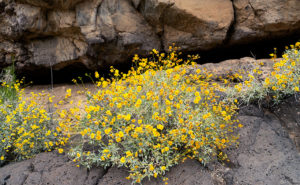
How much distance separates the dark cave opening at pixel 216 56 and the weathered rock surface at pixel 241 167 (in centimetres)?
202

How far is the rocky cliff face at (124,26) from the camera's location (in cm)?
470

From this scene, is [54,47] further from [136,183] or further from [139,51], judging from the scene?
[136,183]

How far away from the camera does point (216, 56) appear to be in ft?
17.4

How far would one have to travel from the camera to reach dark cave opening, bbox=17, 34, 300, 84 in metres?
4.98

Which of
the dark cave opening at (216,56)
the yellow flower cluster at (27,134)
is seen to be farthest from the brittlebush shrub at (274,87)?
the yellow flower cluster at (27,134)

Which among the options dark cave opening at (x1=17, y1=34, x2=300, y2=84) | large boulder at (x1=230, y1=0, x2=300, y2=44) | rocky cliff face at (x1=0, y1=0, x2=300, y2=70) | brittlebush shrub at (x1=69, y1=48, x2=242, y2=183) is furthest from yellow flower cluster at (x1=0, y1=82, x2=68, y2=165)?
large boulder at (x1=230, y1=0, x2=300, y2=44)

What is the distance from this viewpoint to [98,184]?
98.8 inches

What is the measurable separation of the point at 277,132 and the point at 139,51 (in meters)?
3.12

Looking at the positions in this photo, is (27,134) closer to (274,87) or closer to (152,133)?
(152,133)

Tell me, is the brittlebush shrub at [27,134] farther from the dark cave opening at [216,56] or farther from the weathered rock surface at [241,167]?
the dark cave opening at [216,56]

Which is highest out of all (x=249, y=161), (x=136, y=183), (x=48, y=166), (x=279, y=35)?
(x=279, y=35)

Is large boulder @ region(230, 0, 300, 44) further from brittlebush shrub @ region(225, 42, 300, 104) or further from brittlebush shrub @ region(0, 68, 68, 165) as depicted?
brittlebush shrub @ region(0, 68, 68, 165)

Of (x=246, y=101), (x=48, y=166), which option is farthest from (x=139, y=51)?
(x=48, y=166)

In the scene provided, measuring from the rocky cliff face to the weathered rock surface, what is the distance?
2179mm
